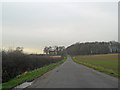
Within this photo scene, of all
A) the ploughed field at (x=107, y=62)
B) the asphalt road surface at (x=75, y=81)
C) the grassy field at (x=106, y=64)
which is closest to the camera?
the asphalt road surface at (x=75, y=81)

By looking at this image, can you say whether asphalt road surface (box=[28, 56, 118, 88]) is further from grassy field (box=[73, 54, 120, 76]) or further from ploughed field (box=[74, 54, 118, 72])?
ploughed field (box=[74, 54, 118, 72])

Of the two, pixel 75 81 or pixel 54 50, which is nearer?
pixel 75 81

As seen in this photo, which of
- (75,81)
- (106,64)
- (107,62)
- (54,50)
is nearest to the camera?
(75,81)

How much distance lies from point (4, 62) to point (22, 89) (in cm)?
591

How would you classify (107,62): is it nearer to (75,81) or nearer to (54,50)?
(75,81)

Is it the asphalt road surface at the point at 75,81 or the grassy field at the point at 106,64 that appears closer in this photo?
the asphalt road surface at the point at 75,81

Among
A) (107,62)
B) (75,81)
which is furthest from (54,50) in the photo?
(75,81)

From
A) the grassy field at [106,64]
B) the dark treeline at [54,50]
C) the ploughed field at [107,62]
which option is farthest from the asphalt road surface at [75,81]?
the dark treeline at [54,50]

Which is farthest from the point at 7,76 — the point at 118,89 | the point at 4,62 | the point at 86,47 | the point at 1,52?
the point at 86,47

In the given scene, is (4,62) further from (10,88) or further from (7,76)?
(10,88)

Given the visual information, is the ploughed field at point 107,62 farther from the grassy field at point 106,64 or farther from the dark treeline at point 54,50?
the dark treeline at point 54,50

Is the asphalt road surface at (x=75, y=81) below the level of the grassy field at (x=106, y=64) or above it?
above

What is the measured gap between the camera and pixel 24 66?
18469 mm

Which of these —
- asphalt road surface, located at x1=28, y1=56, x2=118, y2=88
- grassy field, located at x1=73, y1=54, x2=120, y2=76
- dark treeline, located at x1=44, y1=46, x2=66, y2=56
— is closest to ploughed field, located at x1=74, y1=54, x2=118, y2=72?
grassy field, located at x1=73, y1=54, x2=120, y2=76
